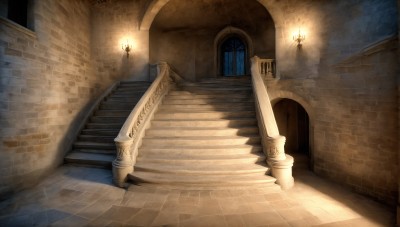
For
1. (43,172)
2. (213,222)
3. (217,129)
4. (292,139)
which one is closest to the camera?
(213,222)

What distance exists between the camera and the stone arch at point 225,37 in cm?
1217

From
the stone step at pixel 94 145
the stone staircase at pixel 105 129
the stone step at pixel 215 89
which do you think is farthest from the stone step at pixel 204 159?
the stone step at pixel 215 89

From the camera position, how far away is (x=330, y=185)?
19.0 feet

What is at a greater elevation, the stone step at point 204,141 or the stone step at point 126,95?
the stone step at point 126,95

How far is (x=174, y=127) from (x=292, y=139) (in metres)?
7.10

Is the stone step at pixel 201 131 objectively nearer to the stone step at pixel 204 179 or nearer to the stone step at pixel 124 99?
the stone step at pixel 204 179

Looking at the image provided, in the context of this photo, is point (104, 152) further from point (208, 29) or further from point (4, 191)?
point (208, 29)

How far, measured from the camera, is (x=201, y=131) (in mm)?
6055

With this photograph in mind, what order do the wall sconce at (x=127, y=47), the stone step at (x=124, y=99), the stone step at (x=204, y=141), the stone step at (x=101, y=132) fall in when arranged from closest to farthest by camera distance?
1. the stone step at (x=204, y=141)
2. the stone step at (x=101, y=132)
3. the stone step at (x=124, y=99)
4. the wall sconce at (x=127, y=47)

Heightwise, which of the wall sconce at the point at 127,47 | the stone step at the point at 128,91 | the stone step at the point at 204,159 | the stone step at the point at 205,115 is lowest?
the stone step at the point at 204,159

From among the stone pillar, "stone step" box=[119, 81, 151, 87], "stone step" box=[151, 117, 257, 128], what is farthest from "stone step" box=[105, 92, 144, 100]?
the stone pillar

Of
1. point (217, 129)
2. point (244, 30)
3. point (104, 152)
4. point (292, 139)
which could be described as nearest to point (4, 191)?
point (104, 152)

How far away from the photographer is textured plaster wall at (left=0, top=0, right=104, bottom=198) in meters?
4.82

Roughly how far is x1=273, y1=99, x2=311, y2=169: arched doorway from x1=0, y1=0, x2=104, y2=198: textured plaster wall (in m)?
8.82
